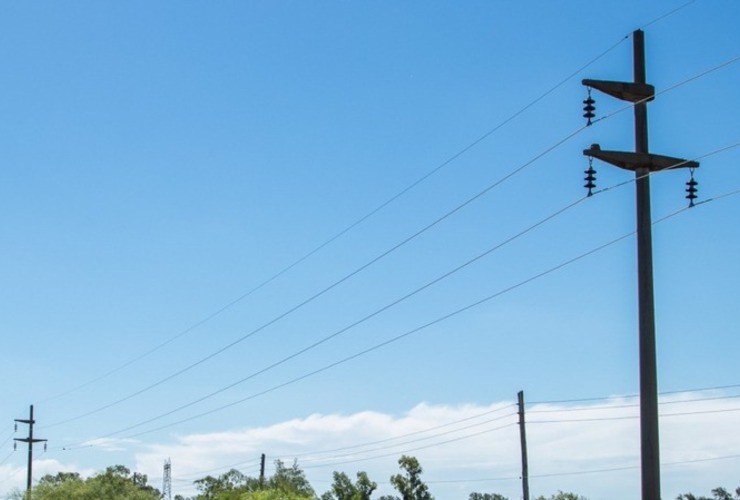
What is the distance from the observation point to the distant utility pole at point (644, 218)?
2186 centimetres

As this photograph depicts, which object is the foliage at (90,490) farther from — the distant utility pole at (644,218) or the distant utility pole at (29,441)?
the distant utility pole at (644,218)

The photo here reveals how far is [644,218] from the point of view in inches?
926

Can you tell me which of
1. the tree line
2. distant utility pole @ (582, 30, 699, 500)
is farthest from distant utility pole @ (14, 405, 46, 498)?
distant utility pole @ (582, 30, 699, 500)

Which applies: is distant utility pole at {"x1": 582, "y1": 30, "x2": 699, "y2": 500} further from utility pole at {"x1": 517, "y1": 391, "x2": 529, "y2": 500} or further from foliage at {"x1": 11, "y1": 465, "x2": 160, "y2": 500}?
foliage at {"x1": 11, "y1": 465, "x2": 160, "y2": 500}

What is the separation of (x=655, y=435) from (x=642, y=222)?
4.46 meters

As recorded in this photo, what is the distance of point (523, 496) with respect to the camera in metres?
48.5

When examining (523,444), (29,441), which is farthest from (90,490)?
(523,444)

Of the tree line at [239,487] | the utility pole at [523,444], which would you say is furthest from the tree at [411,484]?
the utility pole at [523,444]

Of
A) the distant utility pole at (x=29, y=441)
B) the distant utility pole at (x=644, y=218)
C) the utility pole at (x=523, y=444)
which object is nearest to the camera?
the distant utility pole at (x=644, y=218)

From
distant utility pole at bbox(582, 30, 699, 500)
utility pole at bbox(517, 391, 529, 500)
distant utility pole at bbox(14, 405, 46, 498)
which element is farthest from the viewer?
distant utility pole at bbox(14, 405, 46, 498)

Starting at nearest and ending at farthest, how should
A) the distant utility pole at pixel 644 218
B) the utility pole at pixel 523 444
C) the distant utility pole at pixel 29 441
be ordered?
1. the distant utility pole at pixel 644 218
2. the utility pole at pixel 523 444
3. the distant utility pole at pixel 29 441

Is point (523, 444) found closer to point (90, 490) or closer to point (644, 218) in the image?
point (644, 218)

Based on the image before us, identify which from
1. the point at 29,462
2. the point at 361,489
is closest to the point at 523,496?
the point at 29,462

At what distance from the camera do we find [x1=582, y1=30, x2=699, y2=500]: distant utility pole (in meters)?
21.9
